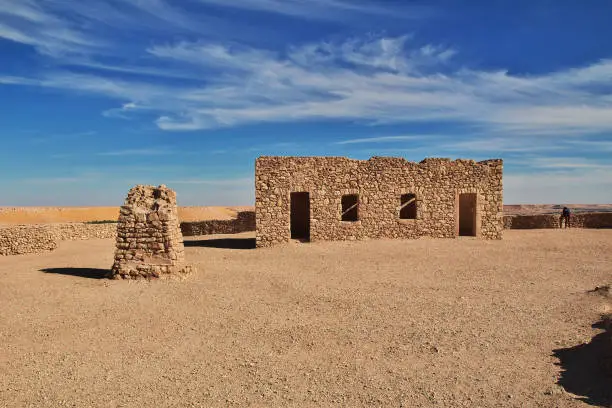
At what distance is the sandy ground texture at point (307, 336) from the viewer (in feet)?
17.2

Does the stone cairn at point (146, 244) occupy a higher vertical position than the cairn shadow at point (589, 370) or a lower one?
higher

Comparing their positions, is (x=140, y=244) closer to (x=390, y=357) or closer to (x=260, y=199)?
(x=260, y=199)

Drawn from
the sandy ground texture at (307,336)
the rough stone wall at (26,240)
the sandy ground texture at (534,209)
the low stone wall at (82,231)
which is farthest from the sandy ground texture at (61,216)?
the sandy ground texture at (307,336)

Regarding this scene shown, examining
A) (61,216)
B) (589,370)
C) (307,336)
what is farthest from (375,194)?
(61,216)

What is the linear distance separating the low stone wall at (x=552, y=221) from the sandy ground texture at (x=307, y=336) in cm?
1203

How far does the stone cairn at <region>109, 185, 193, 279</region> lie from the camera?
36.7ft

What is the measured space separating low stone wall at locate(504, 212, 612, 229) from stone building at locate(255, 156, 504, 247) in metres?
6.95

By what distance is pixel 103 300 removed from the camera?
9273 mm

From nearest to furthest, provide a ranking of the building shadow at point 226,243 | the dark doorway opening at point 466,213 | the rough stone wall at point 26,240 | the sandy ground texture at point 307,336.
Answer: the sandy ground texture at point 307,336
the rough stone wall at point 26,240
the building shadow at point 226,243
the dark doorway opening at point 466,213

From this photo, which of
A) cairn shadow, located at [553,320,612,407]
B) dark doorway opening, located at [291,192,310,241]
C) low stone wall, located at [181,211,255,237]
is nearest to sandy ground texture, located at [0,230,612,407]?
cairn shadow, located at [553,320,612,407]

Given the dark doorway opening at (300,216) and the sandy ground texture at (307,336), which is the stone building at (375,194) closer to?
the dark doorway opening at (300,216)

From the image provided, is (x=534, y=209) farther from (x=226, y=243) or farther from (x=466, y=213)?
(x=226, y=243)

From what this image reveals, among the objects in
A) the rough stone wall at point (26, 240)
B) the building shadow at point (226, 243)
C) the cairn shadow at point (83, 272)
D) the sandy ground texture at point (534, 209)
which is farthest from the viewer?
the sandy ground texture at point (534, 209)

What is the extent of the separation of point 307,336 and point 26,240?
1470 centimetres
